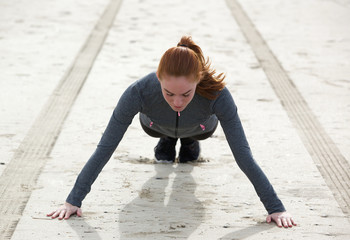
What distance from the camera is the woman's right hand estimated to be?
9.24ft

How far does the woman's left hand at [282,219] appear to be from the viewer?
2791 millimetres

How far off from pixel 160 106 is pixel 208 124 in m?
0.35

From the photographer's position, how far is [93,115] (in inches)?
164

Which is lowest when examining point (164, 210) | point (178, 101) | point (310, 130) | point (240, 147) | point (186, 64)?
point (310, 130)

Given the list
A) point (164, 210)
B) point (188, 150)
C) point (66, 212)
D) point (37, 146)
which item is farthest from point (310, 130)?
point (66, 212)

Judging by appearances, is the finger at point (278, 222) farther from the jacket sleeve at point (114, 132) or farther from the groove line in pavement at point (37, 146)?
the groove line in pavement at point (37, 146)

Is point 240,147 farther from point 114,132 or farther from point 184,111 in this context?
point 114,132

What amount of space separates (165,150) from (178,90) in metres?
0.87

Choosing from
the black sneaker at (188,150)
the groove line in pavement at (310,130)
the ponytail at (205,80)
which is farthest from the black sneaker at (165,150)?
the groove line in pavement at (310,130)

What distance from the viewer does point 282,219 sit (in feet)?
9.21

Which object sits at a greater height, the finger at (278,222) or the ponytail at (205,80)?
the ponytail at (205,80)

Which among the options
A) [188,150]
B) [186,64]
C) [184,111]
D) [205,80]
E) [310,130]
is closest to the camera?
[186,64]

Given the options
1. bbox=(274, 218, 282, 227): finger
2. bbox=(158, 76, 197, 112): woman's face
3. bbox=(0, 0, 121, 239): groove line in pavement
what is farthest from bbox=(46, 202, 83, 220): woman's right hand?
bbox=(274, 218, 282, 227): finger

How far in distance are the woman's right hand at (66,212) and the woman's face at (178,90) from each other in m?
0.65
